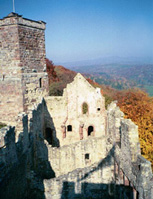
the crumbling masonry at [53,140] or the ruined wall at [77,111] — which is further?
the ruined wall at [77,111]

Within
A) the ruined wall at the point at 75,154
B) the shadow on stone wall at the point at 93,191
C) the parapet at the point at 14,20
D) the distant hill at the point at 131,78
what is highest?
the parapet at the point at 14,20

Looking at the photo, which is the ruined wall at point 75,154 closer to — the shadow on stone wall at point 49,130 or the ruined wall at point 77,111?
the shadow on stone wall at point 49,130

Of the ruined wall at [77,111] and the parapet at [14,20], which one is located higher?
the parapet at [14,20]

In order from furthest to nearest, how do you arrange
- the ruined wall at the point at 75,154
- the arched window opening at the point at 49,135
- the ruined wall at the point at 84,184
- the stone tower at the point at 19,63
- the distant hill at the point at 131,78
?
the distant hill at the point at 131,78 → the arched window opening at the point at 49,135 → the stone tower at the point at 19,63 → the ruined wall at the point at 75,154 → the ruined wall at the point at 84,184

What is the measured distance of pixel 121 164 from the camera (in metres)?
8.40

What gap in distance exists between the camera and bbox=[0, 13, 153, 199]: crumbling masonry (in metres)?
7.22

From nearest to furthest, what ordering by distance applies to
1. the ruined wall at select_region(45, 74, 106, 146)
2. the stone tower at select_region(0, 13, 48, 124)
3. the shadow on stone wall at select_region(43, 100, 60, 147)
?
the stone tower at select_region(0, 13, 48, 124), the shadow on stone wall at select_region(43, 100, 60, 147), the ruined wall at select_region(45, 74, 106, 146)

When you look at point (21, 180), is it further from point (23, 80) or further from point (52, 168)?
point (23, 80)

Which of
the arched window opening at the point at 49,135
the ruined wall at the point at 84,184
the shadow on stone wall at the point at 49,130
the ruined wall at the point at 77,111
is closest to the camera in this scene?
the ruined wall at the point at 84,184

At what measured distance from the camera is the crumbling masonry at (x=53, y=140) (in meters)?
7.22

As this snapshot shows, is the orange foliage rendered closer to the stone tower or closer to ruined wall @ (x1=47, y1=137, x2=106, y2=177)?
ruined wall @ (x1=47, y1=137, x2=106, y2=177)

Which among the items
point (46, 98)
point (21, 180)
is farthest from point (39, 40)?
point (21, 180)

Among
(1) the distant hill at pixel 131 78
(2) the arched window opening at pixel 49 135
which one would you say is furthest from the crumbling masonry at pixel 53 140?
(1) the distant hill at pixel 131 78

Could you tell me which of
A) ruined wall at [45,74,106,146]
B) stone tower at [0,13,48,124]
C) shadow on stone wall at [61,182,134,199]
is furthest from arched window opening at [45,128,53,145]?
shadow on stone wall at [61,182,134,199]
